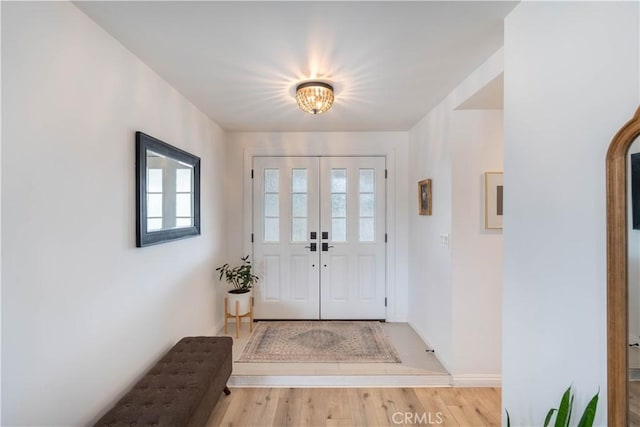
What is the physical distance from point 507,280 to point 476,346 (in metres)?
1.22

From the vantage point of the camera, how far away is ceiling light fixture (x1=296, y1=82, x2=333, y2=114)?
2100mm

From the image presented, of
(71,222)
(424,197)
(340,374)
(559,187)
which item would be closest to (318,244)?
(424,197)

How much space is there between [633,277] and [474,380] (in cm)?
188

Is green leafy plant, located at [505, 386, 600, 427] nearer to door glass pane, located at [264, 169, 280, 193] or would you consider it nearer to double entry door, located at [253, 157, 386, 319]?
double entry door, located at [253, 157, 386, 319]

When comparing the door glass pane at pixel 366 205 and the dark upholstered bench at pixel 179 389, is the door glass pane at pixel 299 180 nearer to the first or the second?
the door glass pane at pixel 366 205

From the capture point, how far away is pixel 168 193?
85.5 inches

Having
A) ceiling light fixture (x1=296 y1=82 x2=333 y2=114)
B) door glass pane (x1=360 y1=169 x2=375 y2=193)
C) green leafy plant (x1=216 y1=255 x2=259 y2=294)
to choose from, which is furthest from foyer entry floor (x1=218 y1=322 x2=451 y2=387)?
ceiling light fixture (x1=296 y1=82 x2=333 y2=114)

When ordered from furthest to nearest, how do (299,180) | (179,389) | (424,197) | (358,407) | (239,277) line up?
(299,180) → (239,277) → (424,197) → (358,407) → (179,389)

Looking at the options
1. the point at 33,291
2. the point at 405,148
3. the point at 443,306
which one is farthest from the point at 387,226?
the point at 33,291

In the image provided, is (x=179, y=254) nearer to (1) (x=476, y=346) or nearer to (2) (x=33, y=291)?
(2) (x=33, y=291)

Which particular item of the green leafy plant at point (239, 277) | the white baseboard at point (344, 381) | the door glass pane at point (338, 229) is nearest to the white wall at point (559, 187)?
the white baseboard at point (344, 381)

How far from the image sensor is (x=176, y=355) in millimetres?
2027

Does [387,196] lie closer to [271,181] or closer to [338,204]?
[338,204]
